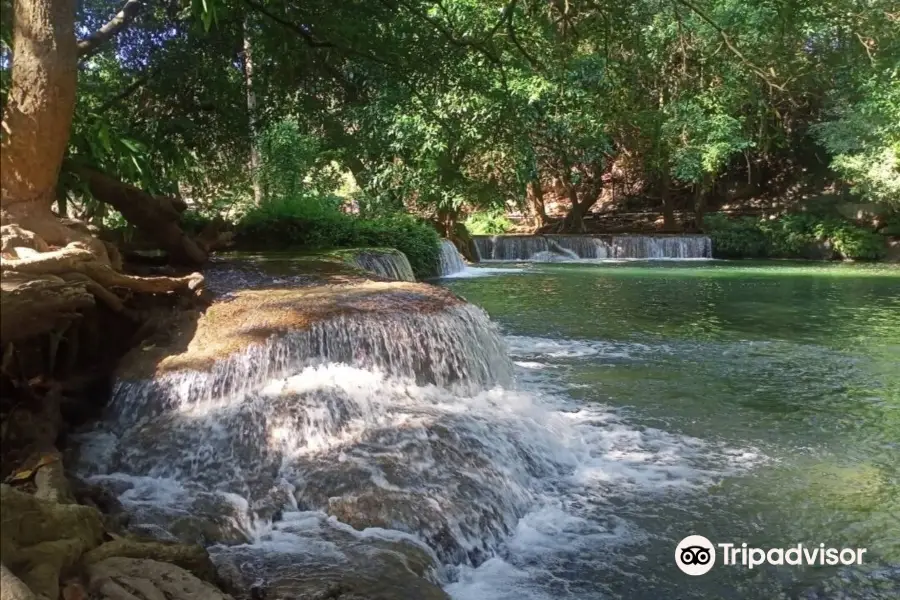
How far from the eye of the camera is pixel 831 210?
82.4 feet

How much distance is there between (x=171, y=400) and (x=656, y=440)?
3.71 m

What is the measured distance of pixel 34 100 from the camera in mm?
4402

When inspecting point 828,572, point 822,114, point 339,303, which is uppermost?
point 822,114

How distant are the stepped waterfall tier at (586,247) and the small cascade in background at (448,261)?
4.26 metres

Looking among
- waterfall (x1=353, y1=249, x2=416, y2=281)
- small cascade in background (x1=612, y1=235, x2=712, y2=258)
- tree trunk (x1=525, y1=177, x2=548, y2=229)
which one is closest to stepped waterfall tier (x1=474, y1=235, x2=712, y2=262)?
small cascade in background (x1=612, y1=235, x2=712, y2=258)

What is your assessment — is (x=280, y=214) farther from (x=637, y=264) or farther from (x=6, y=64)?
(x=637, y=264)

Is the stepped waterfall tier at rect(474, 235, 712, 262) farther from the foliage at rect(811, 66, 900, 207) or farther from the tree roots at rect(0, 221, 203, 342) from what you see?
the tree roots at rect(0, 221, 203, 342)

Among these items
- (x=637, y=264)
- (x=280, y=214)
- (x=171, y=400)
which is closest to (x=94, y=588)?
(x=171, y=400)

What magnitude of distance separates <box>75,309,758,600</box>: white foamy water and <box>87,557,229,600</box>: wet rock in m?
0.95

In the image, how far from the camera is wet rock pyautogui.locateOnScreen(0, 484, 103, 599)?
2.49 meters

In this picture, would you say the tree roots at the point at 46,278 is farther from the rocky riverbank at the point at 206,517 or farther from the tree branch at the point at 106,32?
the tree branch at the point at 106,32

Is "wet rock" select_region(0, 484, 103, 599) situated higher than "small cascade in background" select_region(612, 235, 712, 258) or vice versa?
"small cascade in background" select_region(612, 235, 712, 258)

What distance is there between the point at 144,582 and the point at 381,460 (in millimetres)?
2171

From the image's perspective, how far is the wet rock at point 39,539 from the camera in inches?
98.0
